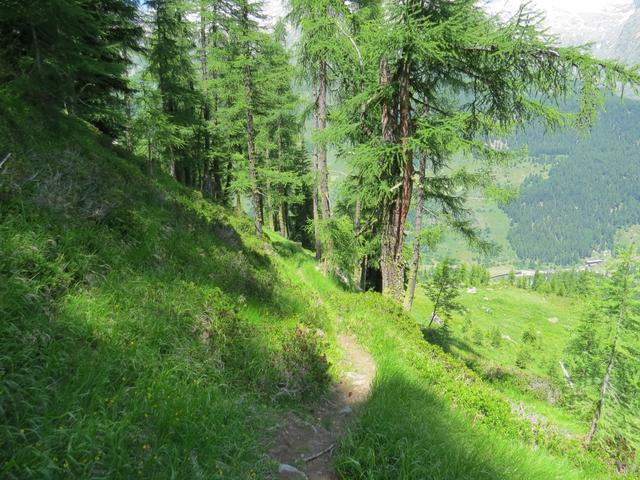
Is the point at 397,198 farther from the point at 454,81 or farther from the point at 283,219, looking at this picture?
the point at 283,219

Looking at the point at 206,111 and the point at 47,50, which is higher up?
the point at 206,111

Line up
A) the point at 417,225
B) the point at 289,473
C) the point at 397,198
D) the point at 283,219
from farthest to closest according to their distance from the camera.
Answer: the point at 283,219
the point at 417,225
the point at 397,198
the point at 289,473

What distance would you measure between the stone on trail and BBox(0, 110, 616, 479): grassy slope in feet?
0.52

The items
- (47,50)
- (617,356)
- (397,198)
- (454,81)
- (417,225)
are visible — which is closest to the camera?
(47,50)

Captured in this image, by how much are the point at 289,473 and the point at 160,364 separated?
1.79 m

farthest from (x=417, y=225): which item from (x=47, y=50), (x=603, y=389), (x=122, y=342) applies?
(x=47, y=50)

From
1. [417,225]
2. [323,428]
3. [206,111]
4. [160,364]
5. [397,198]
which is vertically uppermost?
[206,111]

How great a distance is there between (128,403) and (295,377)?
8.30 feet

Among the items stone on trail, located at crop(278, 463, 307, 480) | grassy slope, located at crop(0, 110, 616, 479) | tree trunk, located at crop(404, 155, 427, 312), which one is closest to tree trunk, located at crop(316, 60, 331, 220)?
tree trunk, located at crop(404, 155, 427, 312)

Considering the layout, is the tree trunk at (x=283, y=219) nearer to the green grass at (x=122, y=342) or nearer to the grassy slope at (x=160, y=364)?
the grassy slope at (x=160, y=364)

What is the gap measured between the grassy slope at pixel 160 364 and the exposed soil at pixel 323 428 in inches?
9.3

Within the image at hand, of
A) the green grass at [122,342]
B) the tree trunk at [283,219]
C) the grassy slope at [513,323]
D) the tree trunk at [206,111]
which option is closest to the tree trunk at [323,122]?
the green grass at [122,342]

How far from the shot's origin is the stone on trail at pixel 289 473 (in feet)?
11.5

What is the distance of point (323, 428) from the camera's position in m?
4.66
